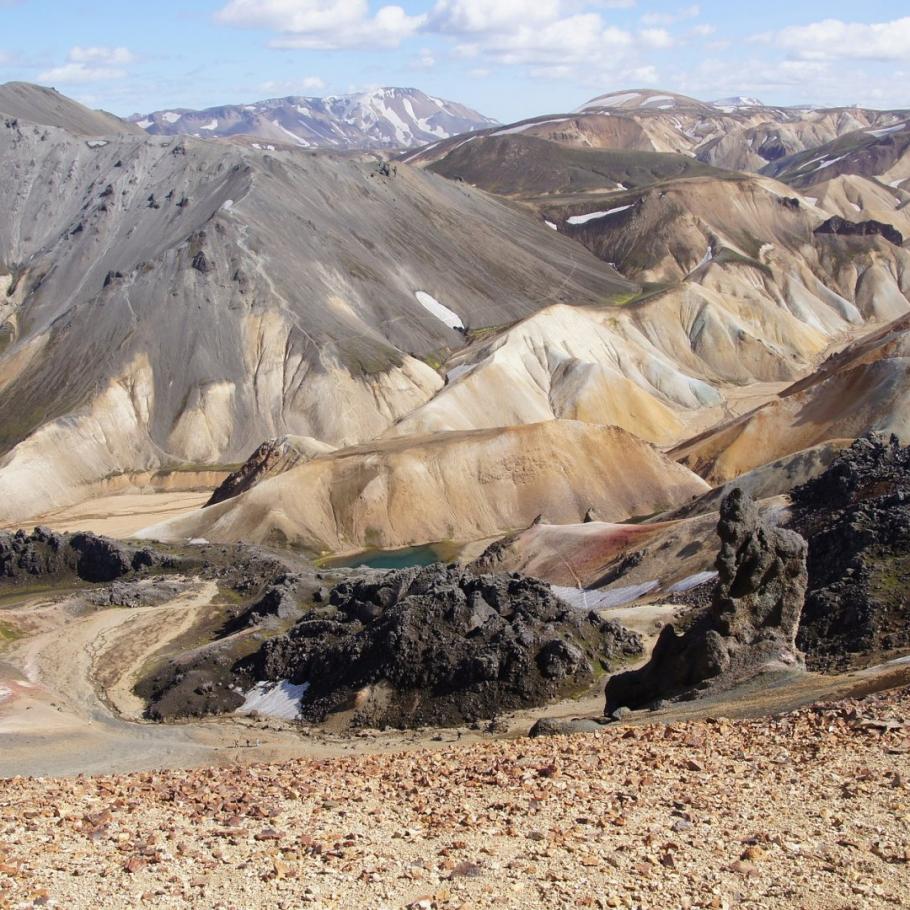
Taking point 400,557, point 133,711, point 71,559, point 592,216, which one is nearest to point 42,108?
point 592,216

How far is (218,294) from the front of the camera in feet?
348

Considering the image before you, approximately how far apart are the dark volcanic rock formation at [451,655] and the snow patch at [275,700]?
285mm

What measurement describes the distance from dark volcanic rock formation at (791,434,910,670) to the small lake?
→ 24905 millimetres

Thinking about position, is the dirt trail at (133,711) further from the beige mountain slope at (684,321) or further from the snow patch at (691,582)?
the beige mountain slope at (684,321)

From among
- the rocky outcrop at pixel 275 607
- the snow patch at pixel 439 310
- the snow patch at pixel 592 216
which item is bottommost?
the rocky outcrop at pixel 275 607

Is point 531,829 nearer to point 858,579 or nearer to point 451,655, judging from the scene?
point 451,655

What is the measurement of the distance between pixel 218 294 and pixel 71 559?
52459 mm

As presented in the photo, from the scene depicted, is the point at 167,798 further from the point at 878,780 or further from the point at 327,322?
the point at 327,322

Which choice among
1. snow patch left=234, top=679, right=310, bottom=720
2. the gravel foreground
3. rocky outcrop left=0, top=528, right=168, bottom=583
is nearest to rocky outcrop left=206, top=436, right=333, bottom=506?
rocky outcrop left=0, top=528, right=168, bottom=583

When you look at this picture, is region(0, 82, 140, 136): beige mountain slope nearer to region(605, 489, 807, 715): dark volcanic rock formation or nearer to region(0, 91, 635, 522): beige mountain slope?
region(0, 91, 635, 522): beige mountain slope

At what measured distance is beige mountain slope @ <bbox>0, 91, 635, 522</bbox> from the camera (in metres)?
96.8

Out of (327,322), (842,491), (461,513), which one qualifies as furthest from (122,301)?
(842,491)

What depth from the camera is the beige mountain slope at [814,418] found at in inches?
2766

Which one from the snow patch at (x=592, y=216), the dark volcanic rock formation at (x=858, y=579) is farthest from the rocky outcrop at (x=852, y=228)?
the dark volcanic rock formation at (x=858, y=579)
